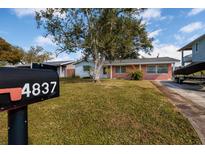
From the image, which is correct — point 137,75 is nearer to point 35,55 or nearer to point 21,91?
point 21,91

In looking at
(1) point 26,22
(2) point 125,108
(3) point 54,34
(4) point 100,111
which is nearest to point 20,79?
(4) point 100,111

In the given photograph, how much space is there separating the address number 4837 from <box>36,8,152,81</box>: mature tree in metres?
15.9

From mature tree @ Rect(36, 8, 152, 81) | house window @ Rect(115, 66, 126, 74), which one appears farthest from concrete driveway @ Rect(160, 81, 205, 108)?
house window @ Rect(115, 66, 126, 74)

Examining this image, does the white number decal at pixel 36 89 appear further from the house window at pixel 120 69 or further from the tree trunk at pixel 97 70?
the house window at pixel 120 69

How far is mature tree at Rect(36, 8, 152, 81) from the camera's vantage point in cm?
→ 1753

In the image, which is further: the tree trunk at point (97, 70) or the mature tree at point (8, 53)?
the mature tree at point (8, 53)

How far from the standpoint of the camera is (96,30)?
59.2ft

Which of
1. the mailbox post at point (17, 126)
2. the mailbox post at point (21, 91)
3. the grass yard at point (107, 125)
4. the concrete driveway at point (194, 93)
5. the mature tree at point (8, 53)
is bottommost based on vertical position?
the grass yard at point (107, 125)

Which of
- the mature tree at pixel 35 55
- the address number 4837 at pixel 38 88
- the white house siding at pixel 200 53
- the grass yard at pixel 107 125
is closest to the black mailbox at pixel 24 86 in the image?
the address number 4837 at pixel 38 88

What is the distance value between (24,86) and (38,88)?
0.15m

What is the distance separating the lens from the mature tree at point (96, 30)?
57.5 feet

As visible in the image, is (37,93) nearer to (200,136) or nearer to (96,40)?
(200,136)

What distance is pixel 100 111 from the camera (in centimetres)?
662

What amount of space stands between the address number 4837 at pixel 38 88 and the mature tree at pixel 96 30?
1590 centimetres
